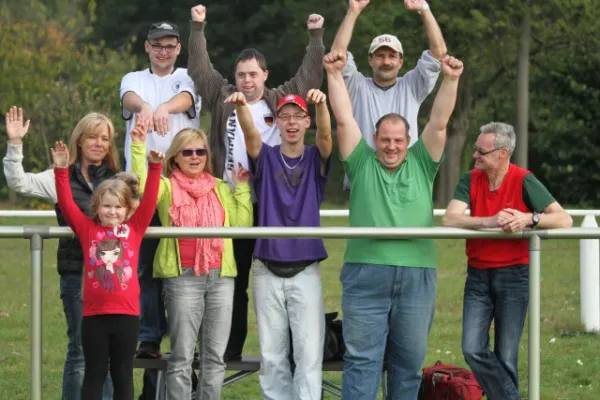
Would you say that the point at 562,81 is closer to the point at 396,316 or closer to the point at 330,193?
the point at 330,193

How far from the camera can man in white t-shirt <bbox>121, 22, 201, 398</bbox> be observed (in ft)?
24.4

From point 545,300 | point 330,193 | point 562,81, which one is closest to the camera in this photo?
point 545,300

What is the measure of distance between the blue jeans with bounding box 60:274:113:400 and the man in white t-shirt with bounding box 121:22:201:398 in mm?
296

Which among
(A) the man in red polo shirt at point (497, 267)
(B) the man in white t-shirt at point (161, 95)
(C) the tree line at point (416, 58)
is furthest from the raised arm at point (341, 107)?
(C) the tree line at point (416, 58)

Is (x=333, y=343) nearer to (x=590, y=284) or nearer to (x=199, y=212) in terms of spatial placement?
(x=199, y=212)

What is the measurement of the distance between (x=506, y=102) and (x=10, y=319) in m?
33.2

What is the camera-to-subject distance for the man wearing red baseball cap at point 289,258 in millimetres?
6848

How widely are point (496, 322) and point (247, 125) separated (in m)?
1.60

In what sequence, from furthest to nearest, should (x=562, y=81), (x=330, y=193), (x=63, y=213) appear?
(x=330, y=193), (x=562, y=81), (x=63, y=213)

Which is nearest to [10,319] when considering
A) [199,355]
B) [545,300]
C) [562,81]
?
[545,300]

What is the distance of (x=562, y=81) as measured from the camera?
38156mm

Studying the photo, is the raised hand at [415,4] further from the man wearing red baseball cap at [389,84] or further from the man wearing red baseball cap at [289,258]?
the man wearing red baseball cap at [289,258]

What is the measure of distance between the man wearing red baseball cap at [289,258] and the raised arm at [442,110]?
50cm

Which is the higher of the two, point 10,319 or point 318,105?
point 318,105
